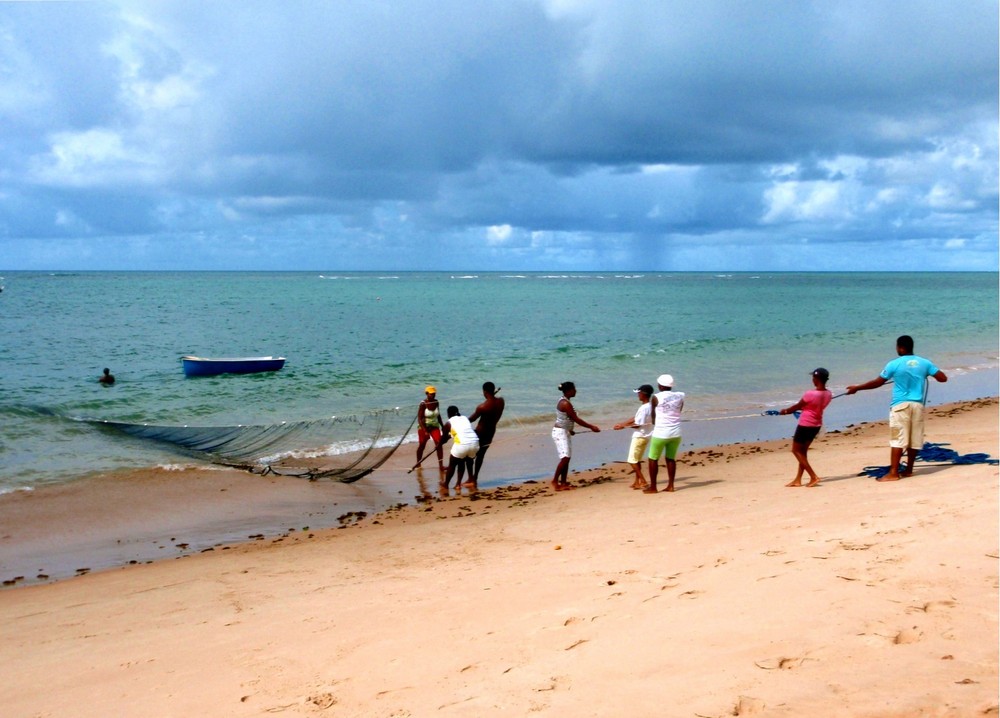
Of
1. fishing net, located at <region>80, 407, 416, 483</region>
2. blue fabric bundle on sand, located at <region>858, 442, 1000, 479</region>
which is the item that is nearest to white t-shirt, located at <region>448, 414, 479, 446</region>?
fishing net, located at <region>80, 407, 416, 483</region>

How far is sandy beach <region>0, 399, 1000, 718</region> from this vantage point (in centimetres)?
448

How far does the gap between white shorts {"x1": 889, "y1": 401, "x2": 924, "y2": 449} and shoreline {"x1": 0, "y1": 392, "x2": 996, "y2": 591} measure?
442cm

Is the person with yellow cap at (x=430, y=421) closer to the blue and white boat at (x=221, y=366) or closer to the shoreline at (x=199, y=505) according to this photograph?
A: the shoreline at (x=199, y=505)

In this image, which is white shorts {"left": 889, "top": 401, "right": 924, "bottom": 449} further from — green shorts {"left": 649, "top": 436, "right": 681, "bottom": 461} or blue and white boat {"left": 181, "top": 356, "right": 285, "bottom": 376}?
blue and white boat {"left": 181, "top": 356, "right": 285, "bottom": 376}

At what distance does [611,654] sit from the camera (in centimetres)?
497

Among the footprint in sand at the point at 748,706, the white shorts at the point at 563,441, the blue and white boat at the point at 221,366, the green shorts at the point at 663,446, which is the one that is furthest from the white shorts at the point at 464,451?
the blue and white boat at the point at 221,366

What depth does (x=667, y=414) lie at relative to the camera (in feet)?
34.9

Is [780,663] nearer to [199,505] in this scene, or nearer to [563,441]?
[563,441]

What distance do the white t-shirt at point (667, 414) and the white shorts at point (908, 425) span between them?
100 inches

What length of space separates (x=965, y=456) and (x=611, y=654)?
7.68 m

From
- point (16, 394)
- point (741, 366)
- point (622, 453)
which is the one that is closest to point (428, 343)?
point (741, 366)

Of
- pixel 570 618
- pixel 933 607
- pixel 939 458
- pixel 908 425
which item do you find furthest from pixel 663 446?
pixel 933 607

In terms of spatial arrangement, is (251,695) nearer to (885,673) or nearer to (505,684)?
(505,684)

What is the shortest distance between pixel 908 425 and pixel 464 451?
608 centimetres
